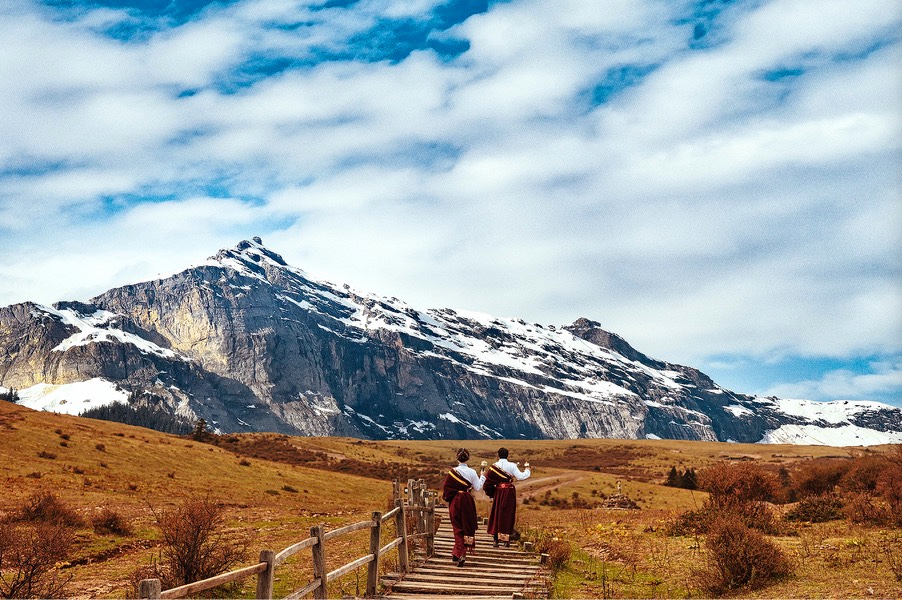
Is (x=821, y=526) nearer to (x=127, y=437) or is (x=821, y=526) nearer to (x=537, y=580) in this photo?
(x=537, y=580)

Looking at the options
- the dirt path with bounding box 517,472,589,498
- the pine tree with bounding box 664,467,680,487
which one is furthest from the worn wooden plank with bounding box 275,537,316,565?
the pine tree with bounding box 664,467,680,487

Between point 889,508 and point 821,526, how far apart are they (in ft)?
7.49

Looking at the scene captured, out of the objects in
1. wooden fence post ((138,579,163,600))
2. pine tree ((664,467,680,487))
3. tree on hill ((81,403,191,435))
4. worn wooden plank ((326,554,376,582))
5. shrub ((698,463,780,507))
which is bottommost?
pine tree ((664,467,680,487))

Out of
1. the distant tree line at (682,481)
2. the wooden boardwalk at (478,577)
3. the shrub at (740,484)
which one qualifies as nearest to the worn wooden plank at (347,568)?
the wooden boardwalk at (478,577)

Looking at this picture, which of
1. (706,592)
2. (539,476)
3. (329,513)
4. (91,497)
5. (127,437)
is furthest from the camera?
(539,476)

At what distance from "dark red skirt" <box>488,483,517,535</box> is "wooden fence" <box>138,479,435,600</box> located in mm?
1949

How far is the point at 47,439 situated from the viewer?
4475 cm

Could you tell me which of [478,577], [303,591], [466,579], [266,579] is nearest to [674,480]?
[478,577]

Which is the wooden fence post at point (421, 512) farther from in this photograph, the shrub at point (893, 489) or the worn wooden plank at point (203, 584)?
the shrub at point (893, 489)

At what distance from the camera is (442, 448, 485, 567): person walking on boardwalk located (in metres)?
17.3

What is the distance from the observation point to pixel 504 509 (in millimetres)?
19500

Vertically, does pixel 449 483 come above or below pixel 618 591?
above

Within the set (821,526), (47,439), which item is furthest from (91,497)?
(821,526)

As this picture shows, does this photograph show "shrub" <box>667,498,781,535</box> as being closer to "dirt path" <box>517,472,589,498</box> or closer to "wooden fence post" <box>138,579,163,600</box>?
"wooden fence post" <box>138,579,163,600</box>
